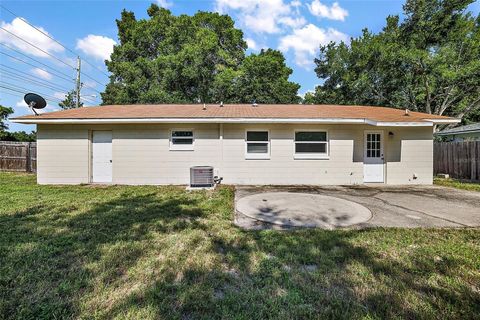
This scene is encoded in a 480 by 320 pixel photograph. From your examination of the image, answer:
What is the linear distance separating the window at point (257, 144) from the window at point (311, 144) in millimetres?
1207

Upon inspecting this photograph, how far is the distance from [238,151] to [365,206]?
4.80 meters

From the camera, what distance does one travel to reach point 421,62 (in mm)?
17703

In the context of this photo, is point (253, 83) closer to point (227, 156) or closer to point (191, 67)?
point (191, 67)

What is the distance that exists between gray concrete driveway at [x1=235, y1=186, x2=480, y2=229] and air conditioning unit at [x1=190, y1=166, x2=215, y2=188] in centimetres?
119

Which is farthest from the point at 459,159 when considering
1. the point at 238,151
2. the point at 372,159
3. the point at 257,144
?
the point at 238,151

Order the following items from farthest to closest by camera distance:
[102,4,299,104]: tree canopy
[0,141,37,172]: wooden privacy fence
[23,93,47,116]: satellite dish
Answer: [102,4,299,104]: tree canopy, [0,141,37,172]: wooden privacy fence, [23,93,47,116]: satellite dish

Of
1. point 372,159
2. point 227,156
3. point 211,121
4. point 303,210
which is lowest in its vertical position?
point 303,210

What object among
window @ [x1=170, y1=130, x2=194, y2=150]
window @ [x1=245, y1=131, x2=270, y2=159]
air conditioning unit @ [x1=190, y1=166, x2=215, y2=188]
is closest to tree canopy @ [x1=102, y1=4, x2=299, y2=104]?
window @ [x1=170, y1=130, x2=194, y2=150]

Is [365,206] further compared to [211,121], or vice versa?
[211,121]

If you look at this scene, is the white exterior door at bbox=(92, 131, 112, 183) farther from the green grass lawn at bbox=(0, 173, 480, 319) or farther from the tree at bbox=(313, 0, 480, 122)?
the tree at bbox=(313, 0, 480, 122)

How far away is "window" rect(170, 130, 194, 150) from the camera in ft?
29.8

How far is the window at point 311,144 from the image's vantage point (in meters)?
9.23

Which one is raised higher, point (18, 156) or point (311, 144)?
point (311, 144)

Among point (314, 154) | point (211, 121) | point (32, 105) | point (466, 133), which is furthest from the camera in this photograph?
point (466, 133)
